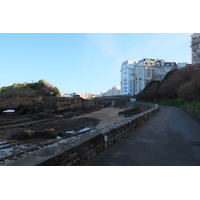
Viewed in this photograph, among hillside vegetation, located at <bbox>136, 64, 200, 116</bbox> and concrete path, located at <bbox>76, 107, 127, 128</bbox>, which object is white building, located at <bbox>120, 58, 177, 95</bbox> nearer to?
hillside vegetation, located at <bbox>136, 64, 200, 116</bbox>

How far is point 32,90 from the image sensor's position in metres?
52.4

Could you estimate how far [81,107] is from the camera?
38.6m

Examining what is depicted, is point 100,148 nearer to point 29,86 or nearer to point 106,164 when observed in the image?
point 106,164

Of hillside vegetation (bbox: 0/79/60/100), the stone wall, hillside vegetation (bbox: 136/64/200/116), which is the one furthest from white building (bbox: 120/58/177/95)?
the stone wall

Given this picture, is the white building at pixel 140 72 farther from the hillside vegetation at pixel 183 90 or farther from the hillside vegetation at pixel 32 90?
the hillside vegetation at pixel 32 90

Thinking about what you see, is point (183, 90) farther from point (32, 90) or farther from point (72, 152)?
point (32, 90)

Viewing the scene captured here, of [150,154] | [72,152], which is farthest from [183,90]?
[72,152]

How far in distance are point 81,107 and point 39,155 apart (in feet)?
117

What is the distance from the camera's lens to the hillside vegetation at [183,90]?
60.6 ft

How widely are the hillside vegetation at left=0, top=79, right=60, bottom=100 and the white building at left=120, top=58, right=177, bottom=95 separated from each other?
4722cm

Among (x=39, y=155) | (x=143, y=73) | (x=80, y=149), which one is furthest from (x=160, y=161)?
(x=143, y=73)

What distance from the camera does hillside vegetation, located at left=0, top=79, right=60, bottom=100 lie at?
47.6 meters

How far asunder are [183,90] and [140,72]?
72075mm

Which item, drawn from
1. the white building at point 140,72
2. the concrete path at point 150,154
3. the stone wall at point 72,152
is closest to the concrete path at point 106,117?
the concrete path at point 150,154
